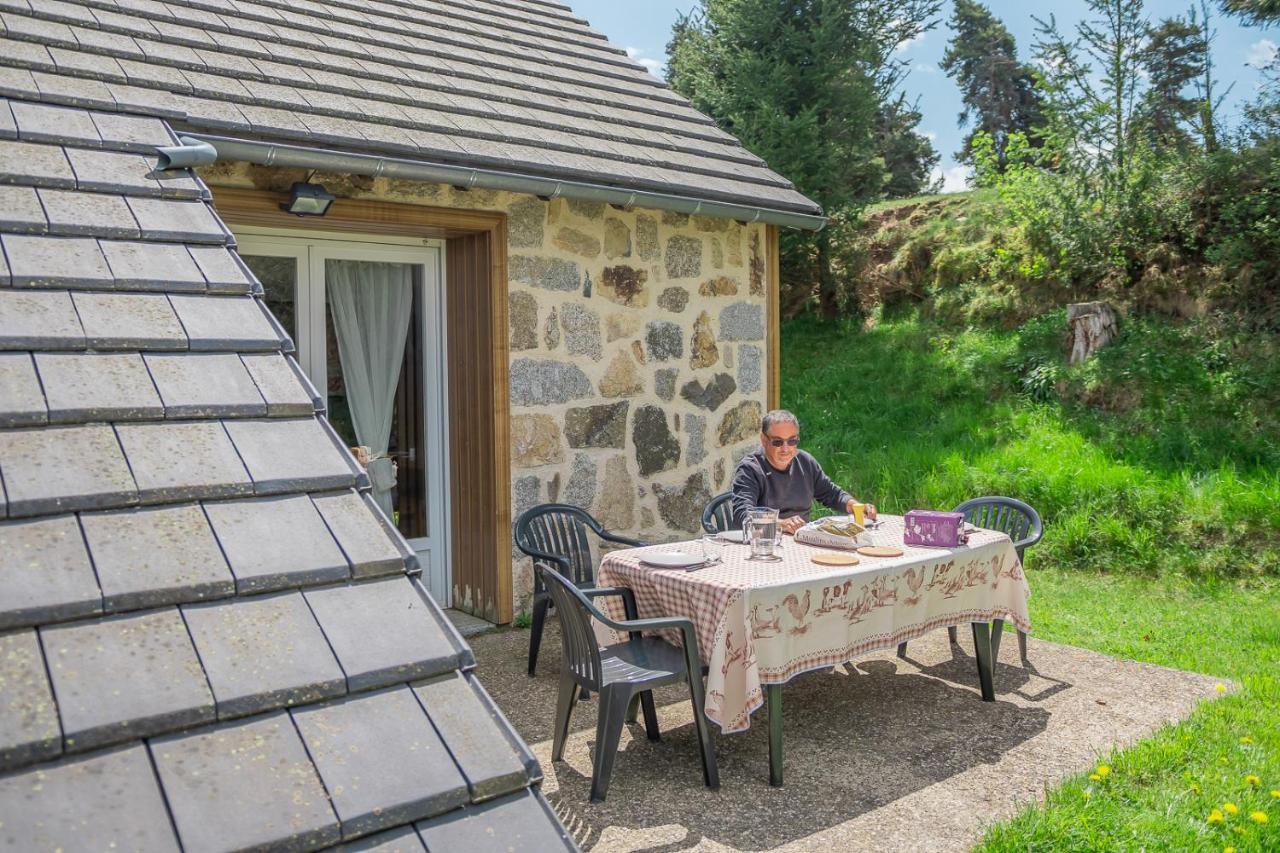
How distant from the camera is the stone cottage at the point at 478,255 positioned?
197 inches

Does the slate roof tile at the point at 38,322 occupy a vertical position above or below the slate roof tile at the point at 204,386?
above

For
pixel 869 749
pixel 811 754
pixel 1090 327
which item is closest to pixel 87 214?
pixel 811 754

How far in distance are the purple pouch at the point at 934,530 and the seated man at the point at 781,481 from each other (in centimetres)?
51

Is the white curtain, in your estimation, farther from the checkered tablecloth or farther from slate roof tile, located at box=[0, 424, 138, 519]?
slate roof tile, located at box=[0, 424, 138, 519]

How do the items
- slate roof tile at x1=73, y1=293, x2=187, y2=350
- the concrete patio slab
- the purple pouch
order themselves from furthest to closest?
1. the purple pouch
2. the concrete patio slab
3. slate roof tile at x1=73, y1=293, x2=187, y2=350

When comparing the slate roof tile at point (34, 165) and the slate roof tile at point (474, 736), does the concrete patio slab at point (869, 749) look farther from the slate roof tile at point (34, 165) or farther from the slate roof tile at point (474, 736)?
the slate roof tile at point (34, 165)

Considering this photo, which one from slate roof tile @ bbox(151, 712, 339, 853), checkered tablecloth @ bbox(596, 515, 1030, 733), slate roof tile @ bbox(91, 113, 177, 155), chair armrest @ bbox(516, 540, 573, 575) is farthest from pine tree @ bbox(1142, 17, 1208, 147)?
slate roof tile @ bbox(151, 712, 339, 853)

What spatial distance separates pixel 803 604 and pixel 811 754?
73 centimetres

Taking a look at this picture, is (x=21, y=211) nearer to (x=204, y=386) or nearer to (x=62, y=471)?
(x=204, y=386)

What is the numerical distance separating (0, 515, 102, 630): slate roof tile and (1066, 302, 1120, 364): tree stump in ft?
36.5

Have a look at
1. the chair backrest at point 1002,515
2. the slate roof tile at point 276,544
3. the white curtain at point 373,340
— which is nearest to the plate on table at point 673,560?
the chair backrest at point 1002,515

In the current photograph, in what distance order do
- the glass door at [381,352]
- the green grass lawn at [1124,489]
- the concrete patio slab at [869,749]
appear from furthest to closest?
the glass door at [381,352], the green grass lawn at [1124,489], the concrete patio slab at [869,749]

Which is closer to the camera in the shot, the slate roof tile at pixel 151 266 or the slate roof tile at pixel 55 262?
the slate roof tile at pixel 55 262

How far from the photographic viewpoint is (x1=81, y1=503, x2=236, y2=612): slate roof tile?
1.33 metres
